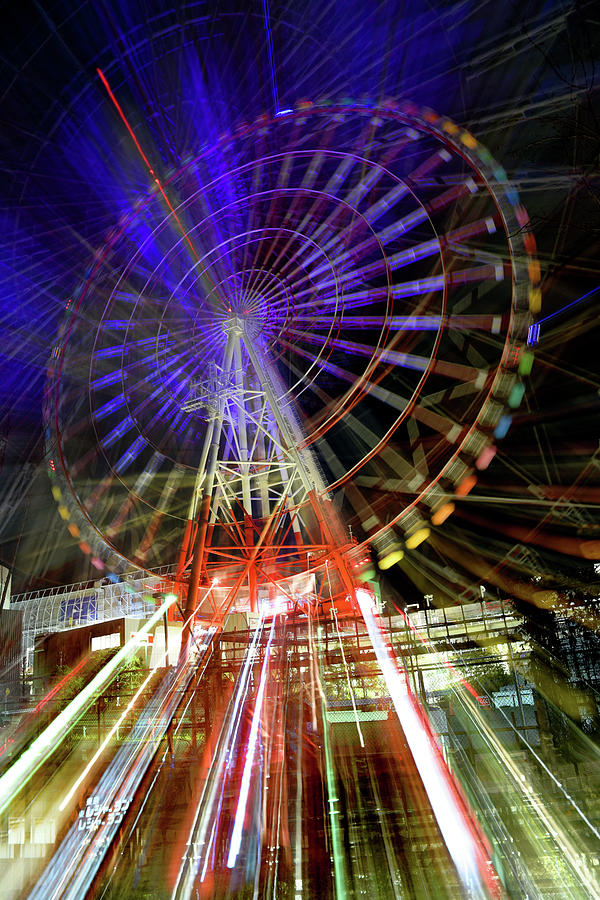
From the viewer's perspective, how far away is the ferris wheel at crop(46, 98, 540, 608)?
8664mm

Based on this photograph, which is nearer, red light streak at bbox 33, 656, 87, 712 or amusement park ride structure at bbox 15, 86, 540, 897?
amusement park ride structure at bbox 15, 86, 540, 897

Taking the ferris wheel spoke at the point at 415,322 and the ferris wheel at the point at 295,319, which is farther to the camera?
the ferris wheel spoke at the point at 415,322

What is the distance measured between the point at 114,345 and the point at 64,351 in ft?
2.88

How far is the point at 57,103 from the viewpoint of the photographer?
30.7 feet

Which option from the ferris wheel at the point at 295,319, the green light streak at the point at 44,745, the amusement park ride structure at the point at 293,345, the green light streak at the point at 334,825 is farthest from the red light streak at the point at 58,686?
the green light streak at the point at 334,825

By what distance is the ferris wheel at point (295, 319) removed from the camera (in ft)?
28.4

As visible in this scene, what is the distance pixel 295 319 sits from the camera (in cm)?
1117

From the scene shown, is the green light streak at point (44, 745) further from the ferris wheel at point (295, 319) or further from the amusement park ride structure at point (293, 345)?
the ferris wheel at point (295, 319)

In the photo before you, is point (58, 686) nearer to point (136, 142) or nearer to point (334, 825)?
point (334, 825)

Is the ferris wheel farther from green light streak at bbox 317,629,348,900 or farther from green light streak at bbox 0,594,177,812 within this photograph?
green light streak at bbox 0,594,177,812

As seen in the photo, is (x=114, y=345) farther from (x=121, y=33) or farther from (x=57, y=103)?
(x=121, y=33)

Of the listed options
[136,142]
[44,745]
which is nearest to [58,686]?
[44,745]

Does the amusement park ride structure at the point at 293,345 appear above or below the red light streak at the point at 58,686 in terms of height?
above

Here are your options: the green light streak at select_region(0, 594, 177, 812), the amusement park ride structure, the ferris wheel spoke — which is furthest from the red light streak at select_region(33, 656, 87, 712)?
the ferris wheel spoke
